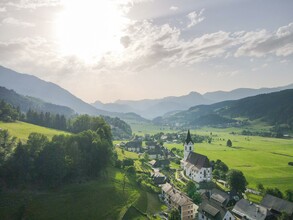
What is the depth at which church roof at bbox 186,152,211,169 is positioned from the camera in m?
94.1

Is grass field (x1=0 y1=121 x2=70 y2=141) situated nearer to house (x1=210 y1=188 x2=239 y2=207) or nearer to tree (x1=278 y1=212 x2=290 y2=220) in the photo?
house (x1=210 y1=188 x2=239 y2=207)

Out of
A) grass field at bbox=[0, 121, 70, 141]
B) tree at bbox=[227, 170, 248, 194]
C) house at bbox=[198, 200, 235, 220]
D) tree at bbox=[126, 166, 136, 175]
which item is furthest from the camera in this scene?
grass field at bbox=[0, 121, 70, 141]

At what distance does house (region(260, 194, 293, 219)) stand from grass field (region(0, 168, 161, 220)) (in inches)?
980

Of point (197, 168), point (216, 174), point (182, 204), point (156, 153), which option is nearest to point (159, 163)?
point (197, 168)

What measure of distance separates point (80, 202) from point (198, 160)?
4989cm

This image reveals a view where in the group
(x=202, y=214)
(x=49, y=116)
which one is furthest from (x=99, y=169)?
(x=49, y=116)

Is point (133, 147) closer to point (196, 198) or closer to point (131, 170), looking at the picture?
point (131, 170)

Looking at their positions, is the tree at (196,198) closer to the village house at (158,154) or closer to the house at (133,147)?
the village house at (158,154)

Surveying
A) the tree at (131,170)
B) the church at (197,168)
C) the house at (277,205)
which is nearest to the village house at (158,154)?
the church at (197,168)

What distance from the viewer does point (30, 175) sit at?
61.2 metres

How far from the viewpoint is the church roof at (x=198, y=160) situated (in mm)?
94062

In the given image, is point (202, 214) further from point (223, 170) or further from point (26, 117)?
point (26, 117)

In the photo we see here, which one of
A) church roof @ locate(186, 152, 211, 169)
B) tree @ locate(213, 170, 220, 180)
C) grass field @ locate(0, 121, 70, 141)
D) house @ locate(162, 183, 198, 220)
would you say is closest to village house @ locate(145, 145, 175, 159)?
church roof @ locate(186, 152, 211, 169)

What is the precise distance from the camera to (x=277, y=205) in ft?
202
